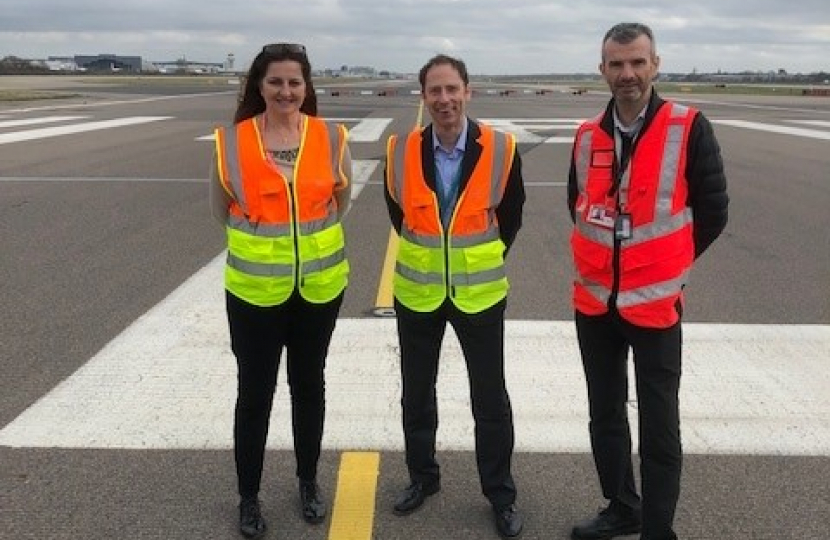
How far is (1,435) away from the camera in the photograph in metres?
3.89

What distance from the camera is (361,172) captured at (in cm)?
1337

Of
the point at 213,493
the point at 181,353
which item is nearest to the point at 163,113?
the point at 181,353

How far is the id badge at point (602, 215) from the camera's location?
281cm

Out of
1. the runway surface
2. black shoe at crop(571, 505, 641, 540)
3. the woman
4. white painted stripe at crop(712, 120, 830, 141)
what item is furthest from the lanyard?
white painted stripe at crop(712, 120, 830, 141)

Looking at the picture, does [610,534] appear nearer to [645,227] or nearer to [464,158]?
[645,227]

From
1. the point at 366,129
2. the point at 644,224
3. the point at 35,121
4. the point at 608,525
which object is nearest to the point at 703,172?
the point at 644,224

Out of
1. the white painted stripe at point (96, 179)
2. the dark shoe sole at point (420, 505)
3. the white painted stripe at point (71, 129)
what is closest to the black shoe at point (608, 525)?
the dark shoe sole at point (420, 505)

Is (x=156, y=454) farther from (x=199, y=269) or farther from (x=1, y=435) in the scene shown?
(x=199, y=269)

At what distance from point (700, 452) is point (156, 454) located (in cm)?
258

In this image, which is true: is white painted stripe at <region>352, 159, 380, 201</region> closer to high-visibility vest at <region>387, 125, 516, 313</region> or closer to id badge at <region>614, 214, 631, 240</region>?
high-visibility vest at <region>387, 125, 516, 313</region>

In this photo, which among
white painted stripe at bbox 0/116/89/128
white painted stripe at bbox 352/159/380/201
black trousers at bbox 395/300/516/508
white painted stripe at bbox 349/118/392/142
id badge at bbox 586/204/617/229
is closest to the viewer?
id badge at bbox 586/204/617/229

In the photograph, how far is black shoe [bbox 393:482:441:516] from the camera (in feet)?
10.8

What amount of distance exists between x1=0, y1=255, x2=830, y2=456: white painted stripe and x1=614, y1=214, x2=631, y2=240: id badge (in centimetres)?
142

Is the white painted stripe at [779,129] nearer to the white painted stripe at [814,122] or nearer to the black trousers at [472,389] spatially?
the white painted stripe at [814,122]
